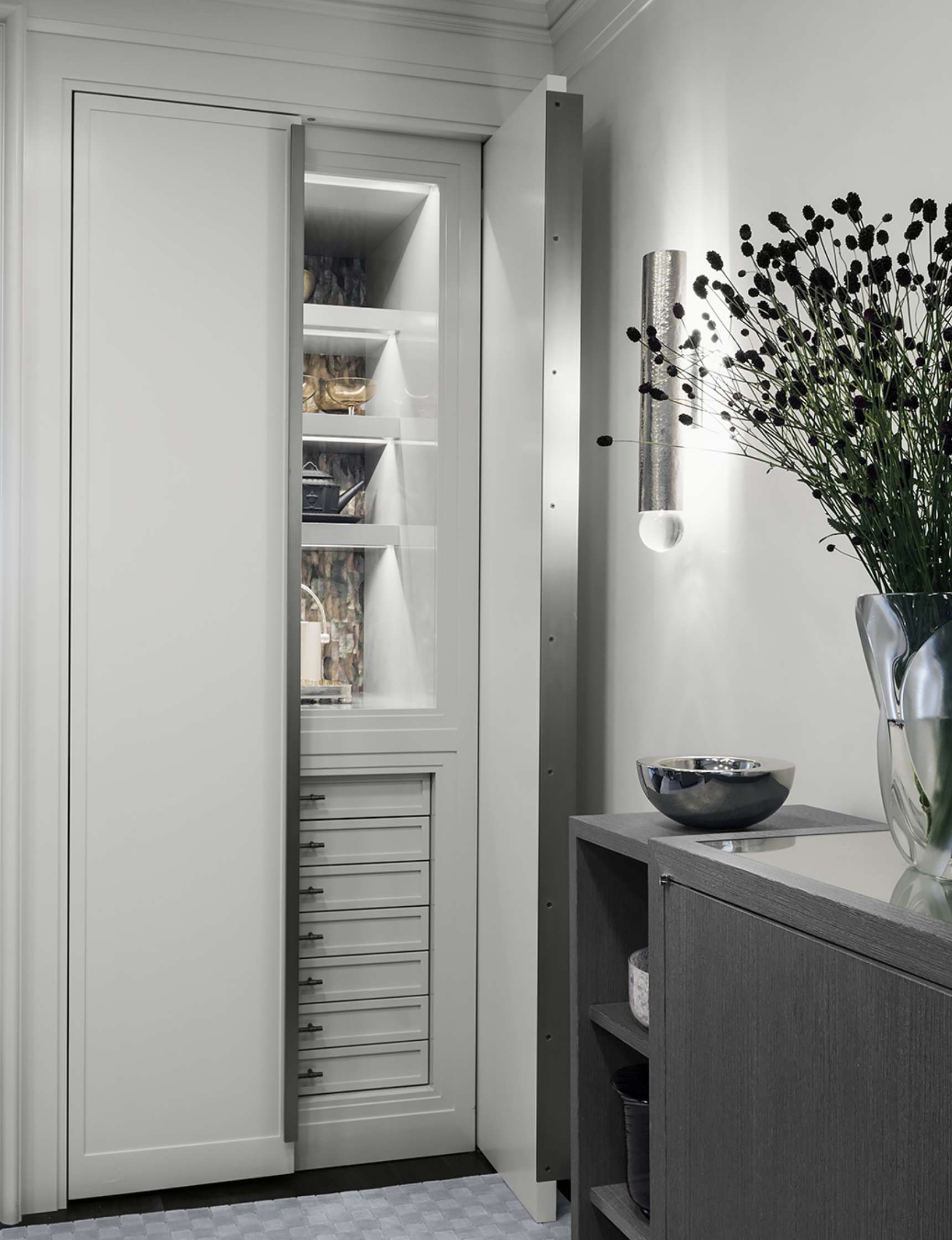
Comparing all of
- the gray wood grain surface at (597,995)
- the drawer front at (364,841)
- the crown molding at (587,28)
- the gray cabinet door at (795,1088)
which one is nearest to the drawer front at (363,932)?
the drawer front at (364,841)

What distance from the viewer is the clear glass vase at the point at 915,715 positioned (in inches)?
45.6

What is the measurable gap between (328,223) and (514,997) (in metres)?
1.84

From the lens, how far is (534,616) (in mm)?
2531

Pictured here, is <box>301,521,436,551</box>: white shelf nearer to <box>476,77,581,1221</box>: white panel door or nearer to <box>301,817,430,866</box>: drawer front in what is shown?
<box>476,77,581,1221</box>: white panel door

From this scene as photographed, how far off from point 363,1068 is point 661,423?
1707 mm

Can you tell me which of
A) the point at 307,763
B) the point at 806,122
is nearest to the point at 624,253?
the point at 806,122

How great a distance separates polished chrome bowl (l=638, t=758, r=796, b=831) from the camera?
1603mm

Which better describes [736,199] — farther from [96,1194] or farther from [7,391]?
[96,1194]

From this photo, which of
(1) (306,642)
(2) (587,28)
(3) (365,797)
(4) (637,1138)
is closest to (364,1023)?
(3) (365,797)

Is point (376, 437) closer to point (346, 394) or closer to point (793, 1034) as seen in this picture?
point (346, 394)

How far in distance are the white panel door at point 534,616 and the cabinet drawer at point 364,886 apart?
0.70ft

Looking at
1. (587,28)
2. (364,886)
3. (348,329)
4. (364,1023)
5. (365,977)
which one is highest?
(587,28)

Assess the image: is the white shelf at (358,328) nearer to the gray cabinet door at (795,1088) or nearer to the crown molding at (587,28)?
the crown molding at (587,28)

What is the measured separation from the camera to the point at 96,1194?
2.66 metres
